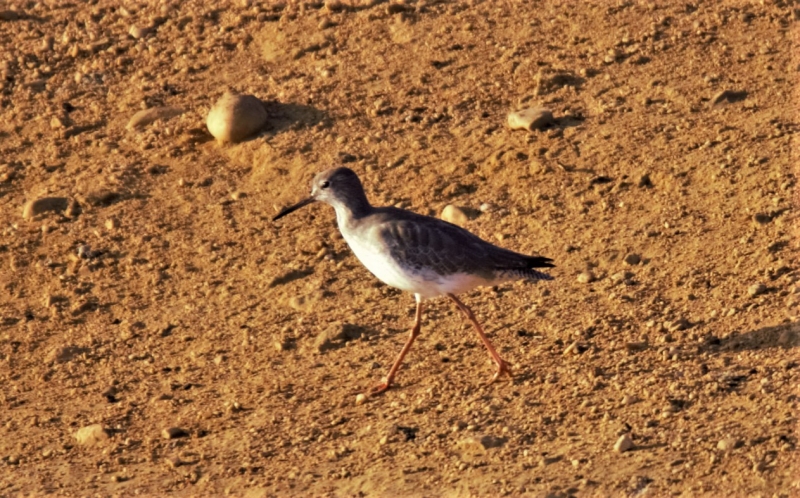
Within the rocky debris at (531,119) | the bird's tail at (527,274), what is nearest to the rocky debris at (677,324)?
the bird's tail at (527,274)

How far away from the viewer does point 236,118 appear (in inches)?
493

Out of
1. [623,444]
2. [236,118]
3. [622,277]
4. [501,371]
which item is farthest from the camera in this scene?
[236,118]

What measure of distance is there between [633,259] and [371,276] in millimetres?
2028

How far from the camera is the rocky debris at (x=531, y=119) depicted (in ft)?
39.5

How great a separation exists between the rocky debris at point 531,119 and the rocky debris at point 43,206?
3941mm

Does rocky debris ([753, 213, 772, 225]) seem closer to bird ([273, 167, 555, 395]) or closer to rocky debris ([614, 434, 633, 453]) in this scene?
bird ([273, 167, 555, 395])

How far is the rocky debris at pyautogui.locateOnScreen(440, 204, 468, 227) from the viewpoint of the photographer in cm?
1144

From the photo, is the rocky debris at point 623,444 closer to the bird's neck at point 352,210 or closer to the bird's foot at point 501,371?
the bird's foot at point 501,371

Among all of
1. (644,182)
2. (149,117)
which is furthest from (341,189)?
(149,117)

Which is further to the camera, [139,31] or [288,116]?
[139,31]

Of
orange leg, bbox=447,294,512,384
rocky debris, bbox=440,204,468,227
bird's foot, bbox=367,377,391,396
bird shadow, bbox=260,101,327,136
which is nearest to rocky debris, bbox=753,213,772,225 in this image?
rocky debris, bbox=440,204,468,227

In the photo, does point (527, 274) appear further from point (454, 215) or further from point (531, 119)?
point (531, 119)

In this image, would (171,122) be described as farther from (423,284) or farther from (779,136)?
(779,136)

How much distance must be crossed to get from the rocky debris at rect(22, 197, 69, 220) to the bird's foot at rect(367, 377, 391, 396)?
4.05m
